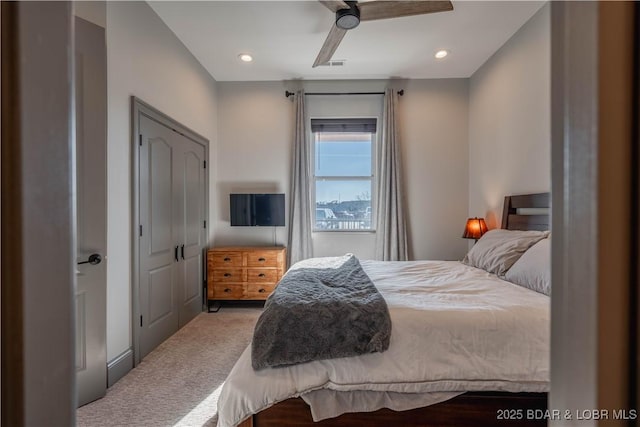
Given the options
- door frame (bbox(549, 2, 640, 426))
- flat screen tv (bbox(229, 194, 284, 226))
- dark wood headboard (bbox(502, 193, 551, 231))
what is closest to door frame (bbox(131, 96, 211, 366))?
flat screen tv (bbox(229, 194, 284, 226))

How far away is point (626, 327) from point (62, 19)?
86 cm

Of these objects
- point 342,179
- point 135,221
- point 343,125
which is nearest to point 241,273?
point 135,221

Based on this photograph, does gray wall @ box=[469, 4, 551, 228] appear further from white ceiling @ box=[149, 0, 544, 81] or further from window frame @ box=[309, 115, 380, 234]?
window frame @ box=[309, 115, 380, 234]

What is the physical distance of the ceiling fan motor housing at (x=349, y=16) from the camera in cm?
237

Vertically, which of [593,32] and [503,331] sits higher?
[593,32]

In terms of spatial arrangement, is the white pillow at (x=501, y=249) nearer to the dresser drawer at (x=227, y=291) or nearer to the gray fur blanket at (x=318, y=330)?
the gray fur blanket at (x=318, y=330)

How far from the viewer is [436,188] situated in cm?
419

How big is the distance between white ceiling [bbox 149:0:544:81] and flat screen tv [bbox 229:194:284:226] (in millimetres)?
1644

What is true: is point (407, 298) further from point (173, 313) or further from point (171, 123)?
point (171, 123)

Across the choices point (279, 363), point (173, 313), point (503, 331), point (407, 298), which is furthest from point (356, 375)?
point (173, 313)

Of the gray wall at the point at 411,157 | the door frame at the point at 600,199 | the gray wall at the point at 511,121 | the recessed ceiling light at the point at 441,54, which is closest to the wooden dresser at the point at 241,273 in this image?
the gray wall at the point at 411,157

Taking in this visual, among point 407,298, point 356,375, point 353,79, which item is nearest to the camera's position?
point 356,375

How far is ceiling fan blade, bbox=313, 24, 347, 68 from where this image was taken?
2606 mm

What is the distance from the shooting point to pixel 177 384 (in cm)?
221
